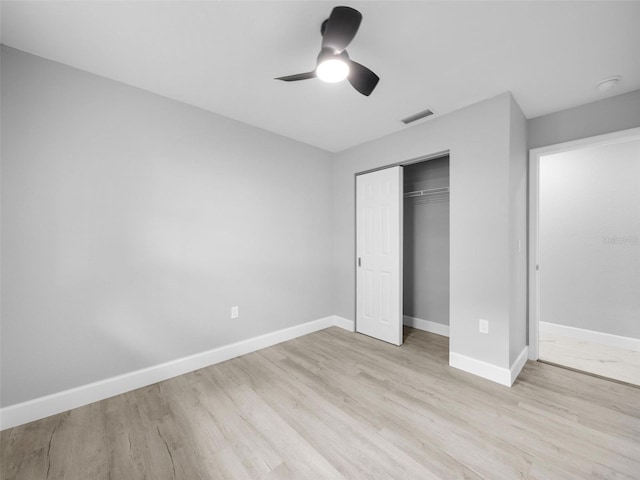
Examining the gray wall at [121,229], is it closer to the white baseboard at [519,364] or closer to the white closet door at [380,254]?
the white closet door at [380,254]

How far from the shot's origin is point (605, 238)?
3.13 metres

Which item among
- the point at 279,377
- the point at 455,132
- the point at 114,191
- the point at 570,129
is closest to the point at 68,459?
the point at 279,377

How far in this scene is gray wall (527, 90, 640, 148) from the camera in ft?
7.45

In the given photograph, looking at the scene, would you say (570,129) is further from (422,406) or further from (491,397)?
(422,406)

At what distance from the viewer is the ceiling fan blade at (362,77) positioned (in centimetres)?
165

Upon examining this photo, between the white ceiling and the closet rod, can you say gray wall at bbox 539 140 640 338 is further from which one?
the closet rod

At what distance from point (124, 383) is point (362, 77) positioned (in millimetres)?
2990

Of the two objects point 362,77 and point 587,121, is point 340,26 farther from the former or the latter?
point 587,121

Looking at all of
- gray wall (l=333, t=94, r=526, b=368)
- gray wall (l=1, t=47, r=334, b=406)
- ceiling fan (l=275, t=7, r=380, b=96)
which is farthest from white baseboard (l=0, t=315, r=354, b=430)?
ceiling fan (l=275, t=7, r=380, b=96)

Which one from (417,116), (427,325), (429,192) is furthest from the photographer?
(427,325)

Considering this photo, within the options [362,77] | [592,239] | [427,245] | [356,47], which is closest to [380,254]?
[427,245]

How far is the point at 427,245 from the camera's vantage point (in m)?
3.71

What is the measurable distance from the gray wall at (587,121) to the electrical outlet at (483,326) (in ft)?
6.28

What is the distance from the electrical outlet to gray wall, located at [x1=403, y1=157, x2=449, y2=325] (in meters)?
1.03
